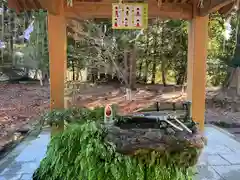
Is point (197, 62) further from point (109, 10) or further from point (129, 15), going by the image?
point (109, 10)

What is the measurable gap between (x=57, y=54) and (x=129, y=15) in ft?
2.85

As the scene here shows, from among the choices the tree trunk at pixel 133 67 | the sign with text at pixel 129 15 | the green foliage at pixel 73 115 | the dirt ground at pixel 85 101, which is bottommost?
the dirt ground at pixel 85 101

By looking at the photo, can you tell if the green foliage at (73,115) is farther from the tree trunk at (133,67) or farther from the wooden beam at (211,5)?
the tree trunk at (133,67)

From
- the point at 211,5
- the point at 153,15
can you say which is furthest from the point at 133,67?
the point at 211,5

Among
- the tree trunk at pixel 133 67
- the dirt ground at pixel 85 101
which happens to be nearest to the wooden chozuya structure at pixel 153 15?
→ the dirt ground at pixel 85 101

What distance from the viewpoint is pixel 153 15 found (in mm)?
3457

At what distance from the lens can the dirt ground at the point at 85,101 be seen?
6.24 meters

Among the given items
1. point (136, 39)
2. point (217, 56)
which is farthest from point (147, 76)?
point (217, 56)

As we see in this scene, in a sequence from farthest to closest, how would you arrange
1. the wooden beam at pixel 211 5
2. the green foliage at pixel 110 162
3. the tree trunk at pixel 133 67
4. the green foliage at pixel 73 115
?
the tree trunk at pixel 133 67 → the green foliage at pixel 73 115 → the wooden beam at pixel 211 5 → the green foliage at pixel 110 162

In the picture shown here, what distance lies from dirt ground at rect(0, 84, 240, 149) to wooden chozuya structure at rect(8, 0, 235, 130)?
221cm

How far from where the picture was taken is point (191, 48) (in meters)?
3.45

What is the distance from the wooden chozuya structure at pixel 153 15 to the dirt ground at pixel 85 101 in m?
2.21

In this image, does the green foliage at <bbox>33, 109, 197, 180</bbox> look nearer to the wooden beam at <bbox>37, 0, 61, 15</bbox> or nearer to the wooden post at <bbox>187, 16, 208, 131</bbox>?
the wooden post at <bbox>187, 16, 208, 131</bbox>

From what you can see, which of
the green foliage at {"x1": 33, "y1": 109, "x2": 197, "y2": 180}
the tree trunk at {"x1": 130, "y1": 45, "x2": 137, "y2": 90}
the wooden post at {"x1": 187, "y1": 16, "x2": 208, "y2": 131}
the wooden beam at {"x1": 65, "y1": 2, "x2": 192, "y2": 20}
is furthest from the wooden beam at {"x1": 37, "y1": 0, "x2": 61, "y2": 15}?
the tree trunk at {"x1": 130, "y1": 45, "x2": 137, "y2": 90}
